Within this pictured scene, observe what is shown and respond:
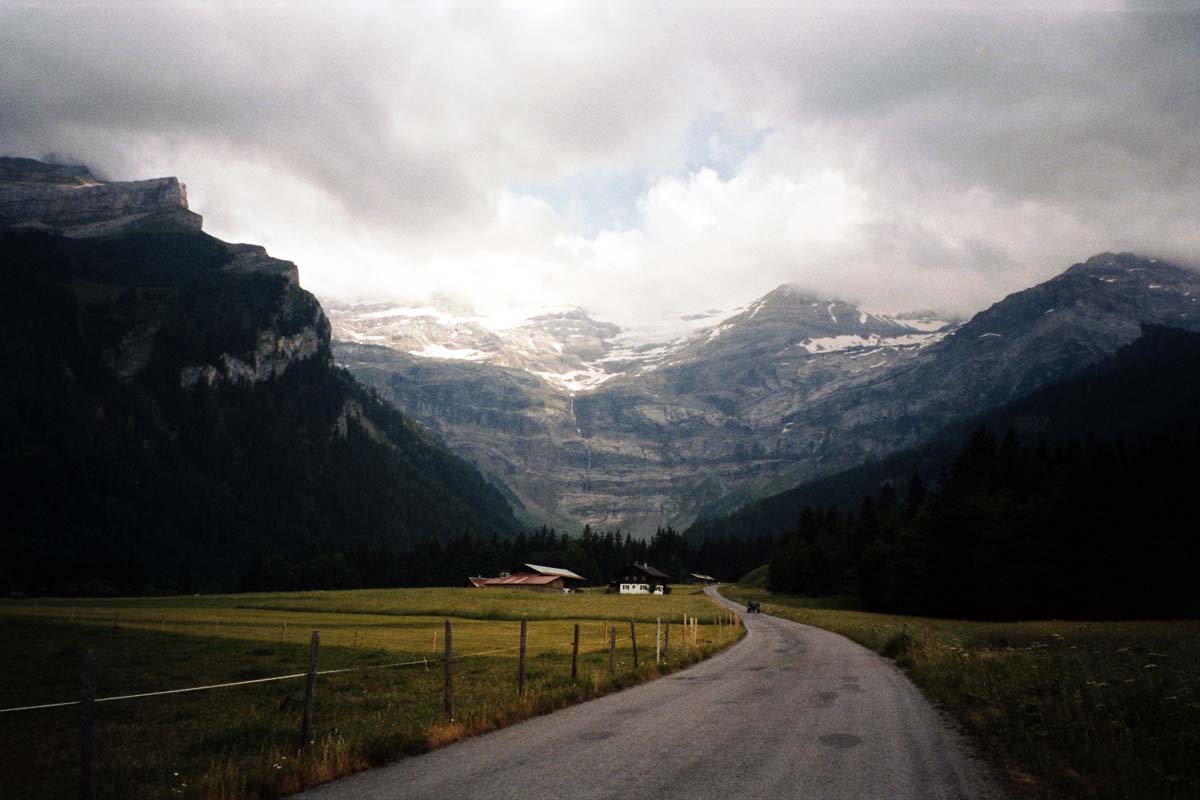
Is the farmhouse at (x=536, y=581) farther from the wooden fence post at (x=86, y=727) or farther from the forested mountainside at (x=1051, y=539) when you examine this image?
the wooden fence post at (x=86, y=727)

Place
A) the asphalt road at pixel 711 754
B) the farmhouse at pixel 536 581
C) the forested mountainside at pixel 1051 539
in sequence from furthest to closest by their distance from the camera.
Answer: the farmhouse at pixel 536 581, the forested mountainside at pixel 1051 539, the asphalt road at pixel 711 754

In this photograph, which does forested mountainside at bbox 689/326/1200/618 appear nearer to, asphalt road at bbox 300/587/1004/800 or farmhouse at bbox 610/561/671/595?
asphalt road at bbox 300/587/1004/800

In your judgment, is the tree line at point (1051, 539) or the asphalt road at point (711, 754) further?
the tree line at point (1051, 539)

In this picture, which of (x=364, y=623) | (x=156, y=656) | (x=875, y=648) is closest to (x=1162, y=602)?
(x=875, y=648)

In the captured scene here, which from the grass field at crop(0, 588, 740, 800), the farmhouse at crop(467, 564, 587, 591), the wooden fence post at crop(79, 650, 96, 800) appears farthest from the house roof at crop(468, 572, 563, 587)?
the wooden fence post at crop(79, 650, 96, 800)

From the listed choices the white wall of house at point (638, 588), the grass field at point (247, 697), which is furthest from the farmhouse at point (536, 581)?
the grass field at point (247, 697)

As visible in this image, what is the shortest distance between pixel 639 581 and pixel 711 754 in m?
160

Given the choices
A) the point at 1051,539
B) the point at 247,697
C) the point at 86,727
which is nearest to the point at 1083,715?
the point at 86,727

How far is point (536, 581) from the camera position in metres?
147

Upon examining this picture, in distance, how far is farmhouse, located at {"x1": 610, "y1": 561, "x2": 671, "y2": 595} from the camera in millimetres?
165750

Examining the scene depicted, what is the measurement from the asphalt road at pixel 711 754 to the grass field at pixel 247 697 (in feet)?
3.33

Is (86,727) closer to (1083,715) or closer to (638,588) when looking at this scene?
(1083,715)

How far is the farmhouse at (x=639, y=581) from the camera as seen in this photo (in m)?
166

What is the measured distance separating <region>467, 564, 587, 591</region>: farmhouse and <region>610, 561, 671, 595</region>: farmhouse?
10501 millimetres
